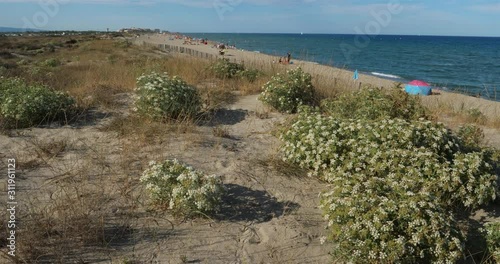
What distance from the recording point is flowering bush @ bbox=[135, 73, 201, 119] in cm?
724

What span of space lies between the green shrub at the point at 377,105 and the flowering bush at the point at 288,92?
1234mm

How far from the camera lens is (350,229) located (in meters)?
3.47

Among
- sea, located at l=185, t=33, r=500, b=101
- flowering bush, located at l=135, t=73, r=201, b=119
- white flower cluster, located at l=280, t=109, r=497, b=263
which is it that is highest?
flowering bush, located at l=135, t=73, r=201, b=119

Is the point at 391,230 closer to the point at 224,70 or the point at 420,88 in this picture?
the point at 224,70

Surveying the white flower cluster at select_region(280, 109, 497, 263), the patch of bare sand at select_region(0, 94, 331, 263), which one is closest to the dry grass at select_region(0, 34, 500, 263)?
the patch of bare sand at select_region(0, 94, 331, 263)

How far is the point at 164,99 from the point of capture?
729cm

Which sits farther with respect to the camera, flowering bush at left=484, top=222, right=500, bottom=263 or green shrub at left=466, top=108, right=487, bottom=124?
green shrub at left=466, top=108, right=487, bottom=124

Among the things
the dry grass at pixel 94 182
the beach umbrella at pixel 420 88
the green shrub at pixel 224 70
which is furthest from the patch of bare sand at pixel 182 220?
the beach umbrella at pixel 420 88

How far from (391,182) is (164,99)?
4601 mm

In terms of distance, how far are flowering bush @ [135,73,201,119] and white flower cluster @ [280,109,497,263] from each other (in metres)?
2.51

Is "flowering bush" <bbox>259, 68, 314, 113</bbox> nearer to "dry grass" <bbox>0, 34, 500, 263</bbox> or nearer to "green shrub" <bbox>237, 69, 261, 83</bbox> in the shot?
"dry grass" <bbox>0, 34, 500, 263</bbox>

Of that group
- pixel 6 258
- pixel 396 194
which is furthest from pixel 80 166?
pixel 396 194

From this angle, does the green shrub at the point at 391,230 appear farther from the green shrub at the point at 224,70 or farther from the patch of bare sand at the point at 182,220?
the green shrub at the point at 224,70

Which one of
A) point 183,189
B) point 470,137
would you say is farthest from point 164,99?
point 470,137
